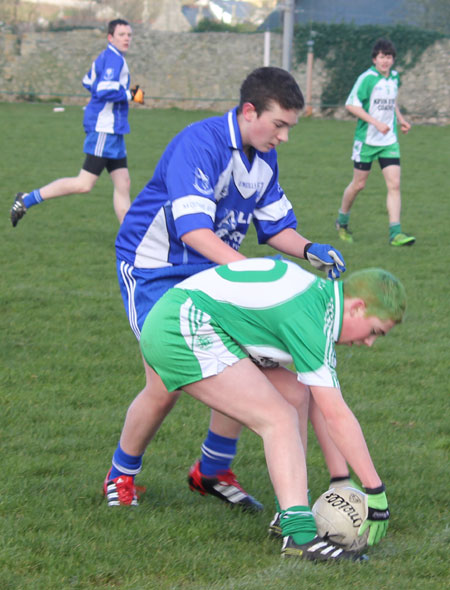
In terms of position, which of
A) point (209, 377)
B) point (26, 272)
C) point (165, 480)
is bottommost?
point (26, 272)

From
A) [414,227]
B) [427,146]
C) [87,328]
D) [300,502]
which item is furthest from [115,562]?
[427,146]

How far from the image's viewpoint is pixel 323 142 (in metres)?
21.0

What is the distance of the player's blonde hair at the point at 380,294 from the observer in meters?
3.15

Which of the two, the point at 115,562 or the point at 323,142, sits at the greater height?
the point at 115,562

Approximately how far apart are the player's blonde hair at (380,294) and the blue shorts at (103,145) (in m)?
6.44

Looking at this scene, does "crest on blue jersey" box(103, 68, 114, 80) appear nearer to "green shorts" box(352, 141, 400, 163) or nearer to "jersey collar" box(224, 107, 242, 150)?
"green shorts" box(352, 141, 400, 163)

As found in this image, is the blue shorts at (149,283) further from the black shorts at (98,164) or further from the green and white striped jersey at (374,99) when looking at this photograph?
the green and white striped jersey at (374,99)

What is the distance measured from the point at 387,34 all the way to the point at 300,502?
3082 centimetres

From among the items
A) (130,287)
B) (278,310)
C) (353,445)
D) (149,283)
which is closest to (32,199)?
(130,287)

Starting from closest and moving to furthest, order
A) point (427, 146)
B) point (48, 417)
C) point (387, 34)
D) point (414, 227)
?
point (48, 417) → point (414, 227) → point (427, 146) → point (387, 34)

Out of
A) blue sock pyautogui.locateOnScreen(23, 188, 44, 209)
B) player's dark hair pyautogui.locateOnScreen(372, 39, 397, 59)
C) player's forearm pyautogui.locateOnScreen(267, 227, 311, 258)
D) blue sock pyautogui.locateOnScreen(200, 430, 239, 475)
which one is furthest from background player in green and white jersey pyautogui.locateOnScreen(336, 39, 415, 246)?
blue sock pyautogui.locateOnScreen(200, 430, 239, 475)

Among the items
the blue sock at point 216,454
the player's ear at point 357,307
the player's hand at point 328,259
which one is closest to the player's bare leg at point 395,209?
the player's hand at point 328,259

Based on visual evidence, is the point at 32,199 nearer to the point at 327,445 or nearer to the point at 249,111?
the point at 249,111

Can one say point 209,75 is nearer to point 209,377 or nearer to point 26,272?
point 26,272
